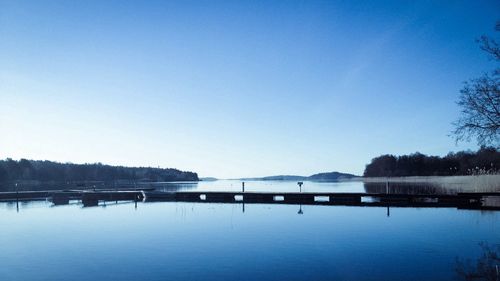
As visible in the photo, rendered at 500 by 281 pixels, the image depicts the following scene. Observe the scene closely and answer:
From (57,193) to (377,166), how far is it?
135 metres

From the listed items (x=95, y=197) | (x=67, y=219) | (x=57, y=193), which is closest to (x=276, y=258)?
(x=67, y=219)

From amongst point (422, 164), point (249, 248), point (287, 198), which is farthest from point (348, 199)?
point (422, 164)

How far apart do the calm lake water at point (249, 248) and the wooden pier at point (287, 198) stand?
7342mm

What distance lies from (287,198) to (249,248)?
26.8 m

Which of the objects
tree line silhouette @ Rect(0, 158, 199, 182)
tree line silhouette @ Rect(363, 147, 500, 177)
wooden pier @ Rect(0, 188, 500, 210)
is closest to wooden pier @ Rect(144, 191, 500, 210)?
wooden pier @ Rect(0, 188, 500, 210)

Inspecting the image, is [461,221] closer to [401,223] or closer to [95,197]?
[401,223]

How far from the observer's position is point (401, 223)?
21.8m

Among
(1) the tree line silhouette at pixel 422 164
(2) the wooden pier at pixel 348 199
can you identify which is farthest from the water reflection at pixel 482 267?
(1) the tree line silhouette at pixel 422 164

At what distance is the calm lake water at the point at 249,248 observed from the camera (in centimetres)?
1090

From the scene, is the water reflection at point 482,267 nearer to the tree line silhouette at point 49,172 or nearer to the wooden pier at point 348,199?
the wooden pier at point 348,199

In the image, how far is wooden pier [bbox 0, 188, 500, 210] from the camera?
31078 millimetres

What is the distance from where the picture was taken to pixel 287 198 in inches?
1619

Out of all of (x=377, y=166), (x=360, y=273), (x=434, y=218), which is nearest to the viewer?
(x=360, y=273)

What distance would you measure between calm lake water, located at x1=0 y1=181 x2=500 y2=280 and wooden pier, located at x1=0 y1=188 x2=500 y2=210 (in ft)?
24.1
